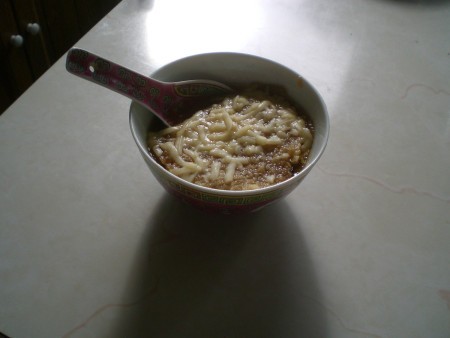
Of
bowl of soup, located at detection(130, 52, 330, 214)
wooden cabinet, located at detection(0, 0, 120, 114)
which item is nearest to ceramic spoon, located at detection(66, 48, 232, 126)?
bowl of soup, located at detection(130, 52, 330, 214)

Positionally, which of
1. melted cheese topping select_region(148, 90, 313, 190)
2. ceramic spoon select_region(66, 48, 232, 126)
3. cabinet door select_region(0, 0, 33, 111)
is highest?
ceramic spoon select_region(66, 48, 232, 126)

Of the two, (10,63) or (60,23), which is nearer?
(10,63)

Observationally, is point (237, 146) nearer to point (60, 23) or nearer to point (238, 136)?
point (238, 136)

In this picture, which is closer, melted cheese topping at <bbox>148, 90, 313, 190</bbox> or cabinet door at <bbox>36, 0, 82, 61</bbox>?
melted cheese topping at <bbox>148, 90, 313, 190</bbox>

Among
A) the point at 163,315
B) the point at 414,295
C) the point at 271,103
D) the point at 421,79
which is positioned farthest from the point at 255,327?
the point at 421,79

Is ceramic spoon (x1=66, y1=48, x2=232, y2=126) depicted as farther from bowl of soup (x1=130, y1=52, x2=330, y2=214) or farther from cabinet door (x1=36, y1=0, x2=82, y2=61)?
cabinet door (x1=36, y1=0, x2=82, y2=61)

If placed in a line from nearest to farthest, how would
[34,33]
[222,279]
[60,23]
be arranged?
[222,279], [34,33], [60,23]

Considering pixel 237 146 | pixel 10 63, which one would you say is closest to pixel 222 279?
pixel 237 146

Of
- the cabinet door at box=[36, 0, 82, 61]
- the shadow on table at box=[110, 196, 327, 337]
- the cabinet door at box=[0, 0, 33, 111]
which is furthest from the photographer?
the cabinet door at box=[36, 0, 82, 61]
